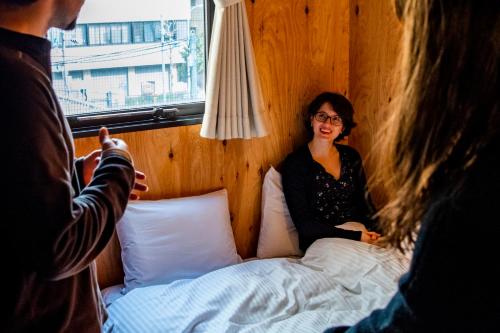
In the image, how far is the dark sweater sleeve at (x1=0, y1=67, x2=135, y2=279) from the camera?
77 centimetres

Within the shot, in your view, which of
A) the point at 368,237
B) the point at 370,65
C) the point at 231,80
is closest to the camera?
the point at 231,80

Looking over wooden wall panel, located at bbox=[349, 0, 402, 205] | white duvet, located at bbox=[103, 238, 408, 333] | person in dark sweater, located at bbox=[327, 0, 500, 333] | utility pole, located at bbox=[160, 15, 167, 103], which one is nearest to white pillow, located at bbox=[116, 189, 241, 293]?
white duvet, located at bbox=[103, 238, 408, 333]

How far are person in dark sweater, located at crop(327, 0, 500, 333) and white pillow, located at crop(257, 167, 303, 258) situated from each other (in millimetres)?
1939

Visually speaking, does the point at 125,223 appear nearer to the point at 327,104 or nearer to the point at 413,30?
the point at 327,104

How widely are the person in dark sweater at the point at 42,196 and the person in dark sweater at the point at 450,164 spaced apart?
18.6 inches

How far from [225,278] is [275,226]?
1.84 feet

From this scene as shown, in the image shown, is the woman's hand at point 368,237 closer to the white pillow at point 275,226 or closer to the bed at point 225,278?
the bed at point 225,278

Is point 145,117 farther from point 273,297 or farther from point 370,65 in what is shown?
point 370,65

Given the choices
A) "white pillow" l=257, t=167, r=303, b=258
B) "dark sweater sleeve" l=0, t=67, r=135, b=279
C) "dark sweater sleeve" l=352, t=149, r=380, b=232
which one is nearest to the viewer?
"dark sweater sleeve" l=0, t=67, r=135, b=279

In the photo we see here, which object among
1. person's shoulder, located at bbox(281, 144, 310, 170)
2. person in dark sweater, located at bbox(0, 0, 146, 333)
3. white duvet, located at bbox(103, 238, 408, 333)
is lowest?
white duvet, located at bbox(103, 238, 408, 333)

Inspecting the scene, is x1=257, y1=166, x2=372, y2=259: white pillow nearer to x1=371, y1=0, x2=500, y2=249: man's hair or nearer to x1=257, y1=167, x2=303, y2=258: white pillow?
x1=257, y1=167, x2=303, y2=258: white pillow

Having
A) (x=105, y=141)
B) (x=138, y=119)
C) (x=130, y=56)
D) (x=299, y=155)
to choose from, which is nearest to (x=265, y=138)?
(x=299, y=155)

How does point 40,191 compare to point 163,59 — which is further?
point 163,59

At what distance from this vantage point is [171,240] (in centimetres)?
224
